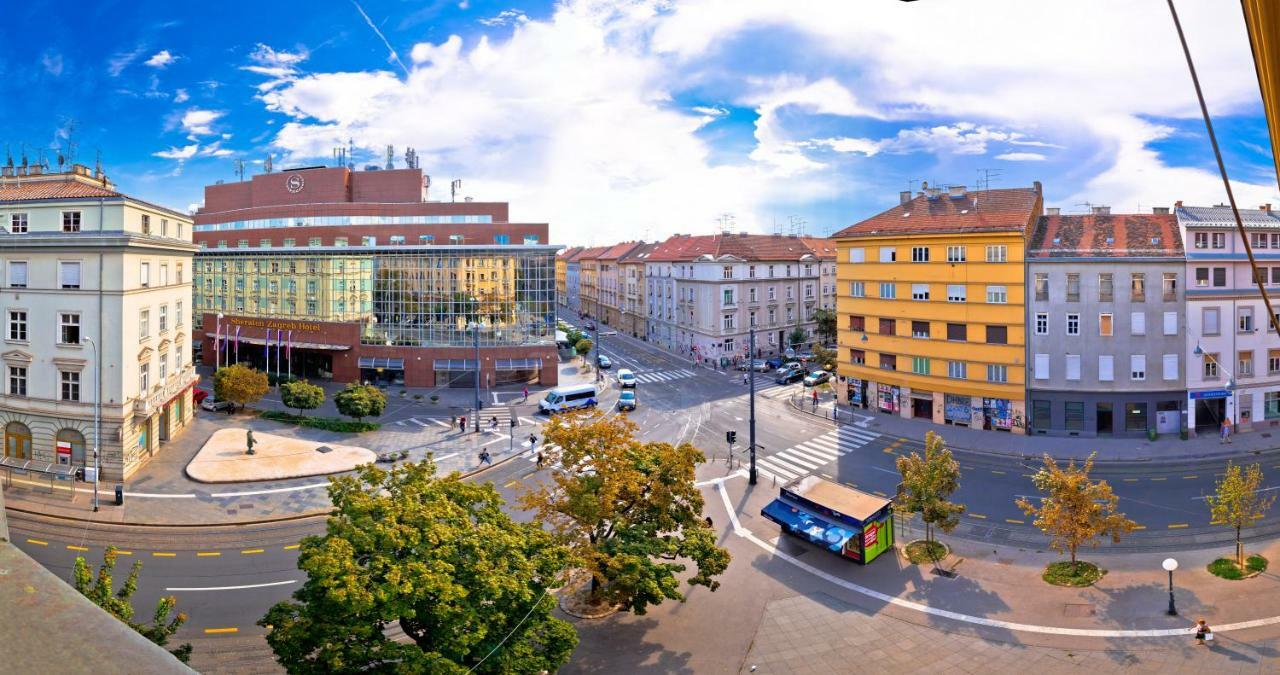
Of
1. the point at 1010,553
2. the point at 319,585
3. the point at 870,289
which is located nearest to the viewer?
the point at 319,585

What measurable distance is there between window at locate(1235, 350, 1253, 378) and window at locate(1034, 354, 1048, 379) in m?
11.4

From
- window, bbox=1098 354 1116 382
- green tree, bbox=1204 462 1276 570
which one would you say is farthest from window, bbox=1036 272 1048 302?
green tree, bbox=1204 462 1276 570

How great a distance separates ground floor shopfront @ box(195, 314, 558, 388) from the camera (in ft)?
212

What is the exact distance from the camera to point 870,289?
174 feet

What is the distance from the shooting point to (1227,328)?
44219 mm

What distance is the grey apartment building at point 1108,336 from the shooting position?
43.8 meters

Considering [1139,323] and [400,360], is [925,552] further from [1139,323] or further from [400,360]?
[400,360]

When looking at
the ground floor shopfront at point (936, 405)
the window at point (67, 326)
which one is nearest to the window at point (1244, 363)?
the ground floor shopfront at point (936, 405)

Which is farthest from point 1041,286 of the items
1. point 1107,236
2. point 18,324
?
point 18,324

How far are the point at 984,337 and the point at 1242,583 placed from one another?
80.6ft

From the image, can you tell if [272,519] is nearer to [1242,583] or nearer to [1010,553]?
[1010,553]

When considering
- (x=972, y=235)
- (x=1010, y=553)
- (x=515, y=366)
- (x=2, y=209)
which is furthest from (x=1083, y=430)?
(x=2, y=209)

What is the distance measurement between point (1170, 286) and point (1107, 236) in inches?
187

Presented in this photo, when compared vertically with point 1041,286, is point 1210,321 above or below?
below
